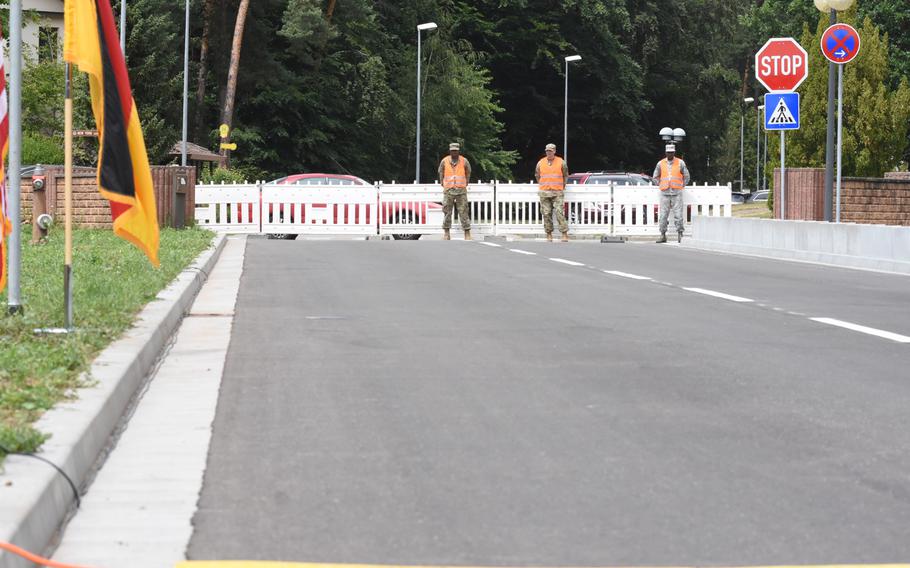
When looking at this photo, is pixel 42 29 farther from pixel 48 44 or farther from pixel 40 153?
pixel 40 153

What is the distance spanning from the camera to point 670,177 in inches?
1271

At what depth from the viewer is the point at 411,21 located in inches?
2766

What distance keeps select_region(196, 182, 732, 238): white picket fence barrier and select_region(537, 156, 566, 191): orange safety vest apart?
2.07 m

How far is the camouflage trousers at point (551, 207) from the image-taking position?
3280 centimetres

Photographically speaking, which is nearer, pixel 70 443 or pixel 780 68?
pixel 70 443

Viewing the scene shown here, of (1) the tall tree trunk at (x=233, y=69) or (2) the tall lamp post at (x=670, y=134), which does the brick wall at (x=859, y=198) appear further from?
(2) the tall lamp post at (x=670, y=134)

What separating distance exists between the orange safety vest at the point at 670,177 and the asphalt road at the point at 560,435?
18.4 m

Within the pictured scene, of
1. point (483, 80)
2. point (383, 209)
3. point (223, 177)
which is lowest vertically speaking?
point (383, 209)

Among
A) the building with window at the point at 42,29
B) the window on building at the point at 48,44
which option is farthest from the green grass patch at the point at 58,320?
the building with window at the point at 42,29

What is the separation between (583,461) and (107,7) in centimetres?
458

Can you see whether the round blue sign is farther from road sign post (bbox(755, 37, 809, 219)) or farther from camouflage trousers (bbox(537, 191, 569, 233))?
camouflage trousers (bbox(537, 191, 569, 233))

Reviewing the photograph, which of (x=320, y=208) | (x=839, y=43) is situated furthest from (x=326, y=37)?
(x=839, y=43)

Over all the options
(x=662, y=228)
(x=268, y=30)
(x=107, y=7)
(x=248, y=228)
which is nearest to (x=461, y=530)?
(x=107, y=7)

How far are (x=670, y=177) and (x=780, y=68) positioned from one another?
16.7 feet
